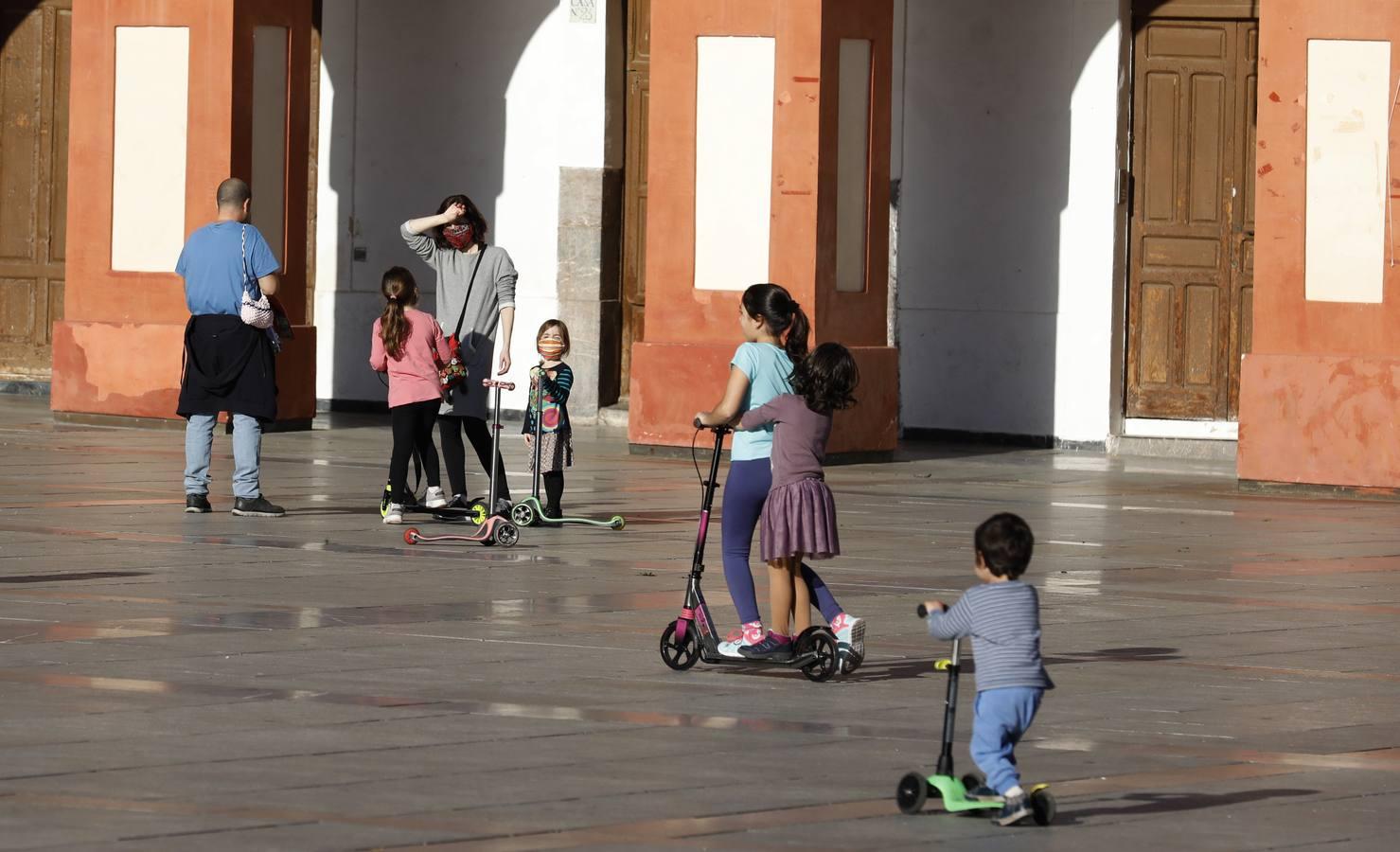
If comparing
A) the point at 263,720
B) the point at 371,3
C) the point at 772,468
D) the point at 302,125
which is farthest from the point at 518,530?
the point at 371,3

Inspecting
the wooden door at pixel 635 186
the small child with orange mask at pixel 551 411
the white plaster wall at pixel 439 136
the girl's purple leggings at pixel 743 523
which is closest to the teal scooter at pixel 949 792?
the girl's purple leggings at pixel 743 523

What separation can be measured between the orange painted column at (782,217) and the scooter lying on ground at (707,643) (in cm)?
1002

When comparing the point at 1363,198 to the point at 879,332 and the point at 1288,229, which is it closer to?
the point at 1288,229

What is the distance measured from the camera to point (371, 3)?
24109 mm

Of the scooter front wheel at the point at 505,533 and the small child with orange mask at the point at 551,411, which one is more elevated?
the small child with orange mask at the point at 551,411

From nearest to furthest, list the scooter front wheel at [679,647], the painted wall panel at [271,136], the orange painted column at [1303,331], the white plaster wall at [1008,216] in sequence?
the scooter front wheel at [679,647], the orange painted column at [1303,331], the painted wall panel at [271,136], the white plaster wall at [1008,216]

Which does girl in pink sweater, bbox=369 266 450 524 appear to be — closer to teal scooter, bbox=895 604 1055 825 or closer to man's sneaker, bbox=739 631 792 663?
man's sneaker, bbox=739 631 792 663

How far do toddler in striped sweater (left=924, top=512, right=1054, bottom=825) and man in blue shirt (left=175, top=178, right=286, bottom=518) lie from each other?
788 centimetres

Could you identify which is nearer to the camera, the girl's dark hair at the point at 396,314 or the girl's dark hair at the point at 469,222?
the girl's dark hair at the point at 396,314

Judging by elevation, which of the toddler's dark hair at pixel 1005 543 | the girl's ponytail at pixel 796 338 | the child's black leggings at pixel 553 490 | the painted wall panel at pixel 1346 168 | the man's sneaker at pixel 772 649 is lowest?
the man's sneaker at pixel 772 649

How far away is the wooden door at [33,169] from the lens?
969 inches

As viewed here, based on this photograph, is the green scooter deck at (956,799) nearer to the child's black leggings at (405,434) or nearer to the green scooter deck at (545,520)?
the green scooter deck at (545,520)

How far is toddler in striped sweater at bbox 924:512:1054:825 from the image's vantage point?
21.8 ft

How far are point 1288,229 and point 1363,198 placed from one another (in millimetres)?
535
